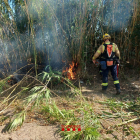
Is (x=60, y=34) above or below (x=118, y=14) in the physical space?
below

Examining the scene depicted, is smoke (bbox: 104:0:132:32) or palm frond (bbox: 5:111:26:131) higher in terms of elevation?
smoke (bbox: 104:0:132:32)

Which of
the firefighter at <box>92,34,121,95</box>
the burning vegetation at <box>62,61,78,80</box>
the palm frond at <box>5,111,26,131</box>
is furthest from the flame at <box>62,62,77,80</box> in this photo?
the palm frond at <box>5,111,26,131</box>

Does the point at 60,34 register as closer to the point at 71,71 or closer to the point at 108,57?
the point at 71,71

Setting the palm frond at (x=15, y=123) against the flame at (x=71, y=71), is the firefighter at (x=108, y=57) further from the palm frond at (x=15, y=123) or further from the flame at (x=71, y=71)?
the palm frond at (x=15, y=123)

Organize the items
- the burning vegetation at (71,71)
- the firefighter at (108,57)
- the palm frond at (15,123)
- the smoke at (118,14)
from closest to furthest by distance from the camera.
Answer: the palm frond at (15,123) < the firefighter at (108,57) < the burning vegetation at (71,71) < the smoke at (118,14)

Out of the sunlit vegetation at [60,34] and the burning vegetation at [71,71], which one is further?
the burning vegetation at [71,71]

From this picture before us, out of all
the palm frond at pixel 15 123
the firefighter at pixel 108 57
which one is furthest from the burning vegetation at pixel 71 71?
the palm frond at pixel 15 123

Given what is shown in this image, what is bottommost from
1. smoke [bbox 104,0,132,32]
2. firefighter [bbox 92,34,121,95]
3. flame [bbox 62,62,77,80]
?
flame [bbox 62,62,77,80]

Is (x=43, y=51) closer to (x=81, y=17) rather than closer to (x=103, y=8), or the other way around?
(x=81, y=17)

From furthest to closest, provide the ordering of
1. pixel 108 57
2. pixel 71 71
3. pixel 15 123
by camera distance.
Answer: pixel 71 71, pixel 108 57, pixel 15 123

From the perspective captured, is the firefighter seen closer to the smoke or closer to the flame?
the flame

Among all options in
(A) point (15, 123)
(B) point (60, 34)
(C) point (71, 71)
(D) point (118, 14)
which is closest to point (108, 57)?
(C) point (71, 71)

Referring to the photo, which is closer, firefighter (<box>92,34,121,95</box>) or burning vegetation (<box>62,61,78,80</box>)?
firefighter (<box>92,34,121,95</box>)

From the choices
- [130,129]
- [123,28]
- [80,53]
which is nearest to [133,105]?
[130,129]
